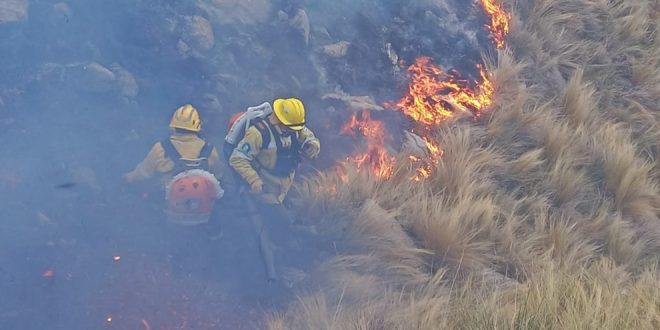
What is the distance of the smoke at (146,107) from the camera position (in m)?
5.84

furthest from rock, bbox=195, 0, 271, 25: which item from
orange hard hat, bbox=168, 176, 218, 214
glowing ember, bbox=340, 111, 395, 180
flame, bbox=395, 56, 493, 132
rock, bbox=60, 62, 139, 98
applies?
orange hard hat, bbox=168, 176, 218, 214

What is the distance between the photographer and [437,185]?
6.81 m

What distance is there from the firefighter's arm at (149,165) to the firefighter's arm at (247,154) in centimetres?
70

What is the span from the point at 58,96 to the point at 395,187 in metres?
3.55

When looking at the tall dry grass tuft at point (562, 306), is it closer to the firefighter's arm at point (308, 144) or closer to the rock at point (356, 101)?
the firefighter's arm at point (308, 144)

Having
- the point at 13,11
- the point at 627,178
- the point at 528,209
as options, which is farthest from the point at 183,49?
the point at 627,178

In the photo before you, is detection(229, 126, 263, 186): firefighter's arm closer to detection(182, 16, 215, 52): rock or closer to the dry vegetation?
the dry vegetation

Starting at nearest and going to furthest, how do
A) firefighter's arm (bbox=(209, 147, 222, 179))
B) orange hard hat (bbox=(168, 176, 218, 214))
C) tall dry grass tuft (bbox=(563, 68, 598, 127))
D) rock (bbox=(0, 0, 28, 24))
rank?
orange hard hat (bbox=(168, 176, 218, 214)) → firefighter's arm (bbox=(209, 147, 222, 179)) → rock (bbox=(0, 0, 28, 24)) → tall dry grass tuft (bbox=(563, 68, 598, 127))

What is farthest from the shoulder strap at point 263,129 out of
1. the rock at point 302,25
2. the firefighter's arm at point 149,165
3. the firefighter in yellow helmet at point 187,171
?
the rock at point 302,25

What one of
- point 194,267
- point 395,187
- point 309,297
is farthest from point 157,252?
point 395,187

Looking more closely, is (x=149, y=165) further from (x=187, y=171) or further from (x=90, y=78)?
(x=90, y=78)

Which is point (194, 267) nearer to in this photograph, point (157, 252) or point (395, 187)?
point (157, 252)

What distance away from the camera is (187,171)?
20.8 feet

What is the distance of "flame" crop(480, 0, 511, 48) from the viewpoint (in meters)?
8.96
